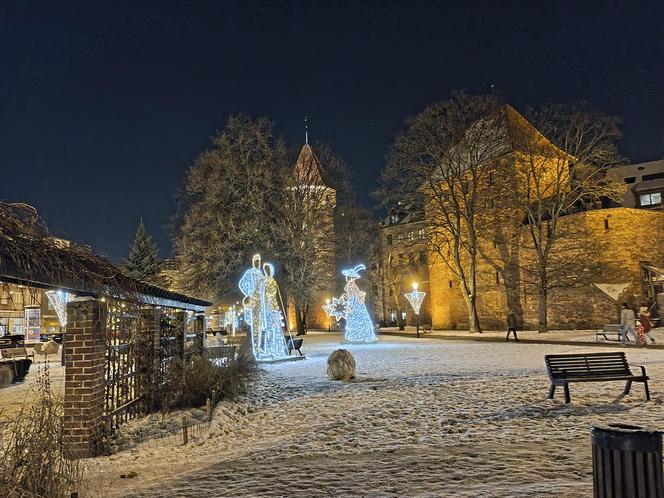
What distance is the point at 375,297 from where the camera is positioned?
193ft

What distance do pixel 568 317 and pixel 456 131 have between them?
44.2 ft

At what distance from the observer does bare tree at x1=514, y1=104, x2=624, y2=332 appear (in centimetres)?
2988

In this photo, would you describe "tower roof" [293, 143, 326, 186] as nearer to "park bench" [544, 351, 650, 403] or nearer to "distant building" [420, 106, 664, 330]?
"distant building" [420, 106, 664, 330]

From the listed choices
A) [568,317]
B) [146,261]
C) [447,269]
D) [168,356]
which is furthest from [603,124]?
[146,261]

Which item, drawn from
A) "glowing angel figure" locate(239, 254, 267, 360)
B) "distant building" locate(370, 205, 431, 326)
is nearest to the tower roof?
"distant building" locate(370, 205, 431, 326)

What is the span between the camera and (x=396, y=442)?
6531mm

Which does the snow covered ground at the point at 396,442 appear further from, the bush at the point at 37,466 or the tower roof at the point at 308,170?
the tower roof at the point at 308,170

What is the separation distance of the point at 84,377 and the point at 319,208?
2840 centimetres

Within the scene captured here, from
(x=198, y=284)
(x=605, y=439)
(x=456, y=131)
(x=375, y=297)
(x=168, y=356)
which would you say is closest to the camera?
(x=605, y=439)

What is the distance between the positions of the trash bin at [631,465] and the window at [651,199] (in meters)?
45.2

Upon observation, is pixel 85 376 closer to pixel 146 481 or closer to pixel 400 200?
pixel 146 481

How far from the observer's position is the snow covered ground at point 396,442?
193 inches

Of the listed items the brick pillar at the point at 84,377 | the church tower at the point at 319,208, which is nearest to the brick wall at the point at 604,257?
the church tower at the point at 319,208

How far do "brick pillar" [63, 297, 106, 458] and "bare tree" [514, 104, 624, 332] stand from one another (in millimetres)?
28314
